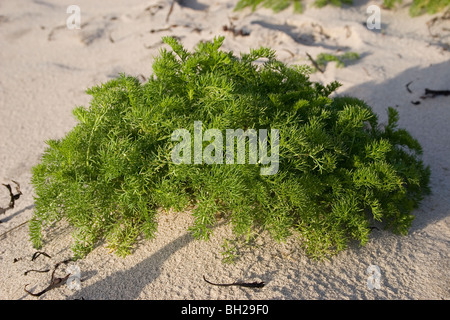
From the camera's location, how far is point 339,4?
19.2 ft

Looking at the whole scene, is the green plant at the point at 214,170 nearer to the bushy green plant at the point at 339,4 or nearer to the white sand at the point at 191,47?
the white sand at the point at 191,47

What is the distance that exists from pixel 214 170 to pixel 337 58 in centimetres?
282

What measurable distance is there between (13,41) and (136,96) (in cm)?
378

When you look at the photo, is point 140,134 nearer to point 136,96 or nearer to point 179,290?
point 136,96

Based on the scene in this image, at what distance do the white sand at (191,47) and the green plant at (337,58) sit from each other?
0.41 ft

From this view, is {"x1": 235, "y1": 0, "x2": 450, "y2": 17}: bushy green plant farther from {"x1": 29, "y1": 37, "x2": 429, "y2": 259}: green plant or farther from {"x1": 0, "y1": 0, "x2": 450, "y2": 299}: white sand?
{"x1": 29, "y1": 37, "x2": 429, "y2": 259}: green plant

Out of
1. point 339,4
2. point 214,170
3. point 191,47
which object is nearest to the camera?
point 214,170

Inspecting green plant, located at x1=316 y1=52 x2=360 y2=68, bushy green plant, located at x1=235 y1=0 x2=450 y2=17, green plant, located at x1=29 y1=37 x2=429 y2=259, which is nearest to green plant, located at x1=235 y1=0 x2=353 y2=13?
bushy green plant, located at x1=235 y1=0 x2=450 y2=17

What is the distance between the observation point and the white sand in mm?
2441

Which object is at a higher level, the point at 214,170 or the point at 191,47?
the point at 214,170

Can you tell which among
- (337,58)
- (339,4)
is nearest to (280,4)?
(339,4)

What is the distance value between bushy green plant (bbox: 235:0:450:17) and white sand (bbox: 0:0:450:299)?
9 centimetres

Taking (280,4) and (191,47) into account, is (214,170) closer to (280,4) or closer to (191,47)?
(191,47)

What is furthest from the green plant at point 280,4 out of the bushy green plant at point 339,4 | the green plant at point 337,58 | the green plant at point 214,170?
the green plant at point 214,170
